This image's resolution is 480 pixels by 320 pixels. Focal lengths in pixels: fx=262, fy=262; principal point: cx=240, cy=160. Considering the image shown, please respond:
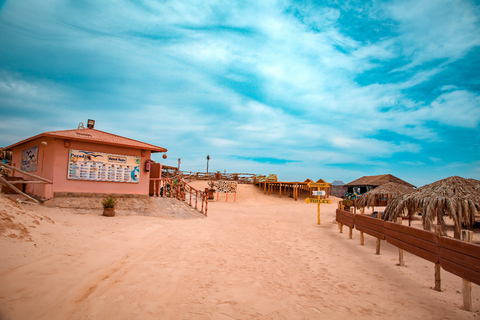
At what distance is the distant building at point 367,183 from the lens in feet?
103

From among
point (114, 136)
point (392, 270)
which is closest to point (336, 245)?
point (392, 270)

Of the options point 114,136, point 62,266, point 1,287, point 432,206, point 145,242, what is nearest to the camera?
point 1,287

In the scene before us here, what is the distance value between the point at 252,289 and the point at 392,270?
3727 mm

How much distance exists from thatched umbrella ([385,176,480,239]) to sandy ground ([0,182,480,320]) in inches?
68.3

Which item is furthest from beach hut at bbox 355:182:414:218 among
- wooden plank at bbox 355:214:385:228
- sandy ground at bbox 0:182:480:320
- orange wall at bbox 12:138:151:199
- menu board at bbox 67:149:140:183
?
menu board at bbox 67:149:140:183

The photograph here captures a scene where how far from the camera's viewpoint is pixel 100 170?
38.2 ft

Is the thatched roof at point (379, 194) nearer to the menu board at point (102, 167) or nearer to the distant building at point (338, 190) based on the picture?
the menu board at point (102, 167)

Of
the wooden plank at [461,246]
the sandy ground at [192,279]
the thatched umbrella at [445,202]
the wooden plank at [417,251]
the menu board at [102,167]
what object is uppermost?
the menu board at [102,167]

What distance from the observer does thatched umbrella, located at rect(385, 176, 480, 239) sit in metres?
7.93

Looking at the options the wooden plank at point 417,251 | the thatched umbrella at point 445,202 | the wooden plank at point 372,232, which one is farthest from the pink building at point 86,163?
the thatched umbrella at point 445,202

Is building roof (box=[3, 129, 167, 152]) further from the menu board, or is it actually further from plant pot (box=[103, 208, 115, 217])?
plant pot (box=[103, 208, 115, 217])

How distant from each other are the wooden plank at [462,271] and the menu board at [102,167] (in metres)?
11.6

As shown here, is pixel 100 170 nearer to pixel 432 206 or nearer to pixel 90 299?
pixel 90 299

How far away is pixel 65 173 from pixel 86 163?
0.86 meters
